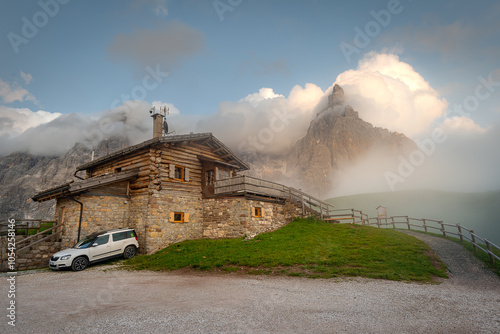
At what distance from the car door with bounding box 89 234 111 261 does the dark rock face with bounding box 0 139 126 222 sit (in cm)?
7179

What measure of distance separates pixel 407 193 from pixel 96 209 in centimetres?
8256

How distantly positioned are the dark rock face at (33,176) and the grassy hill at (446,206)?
263ft

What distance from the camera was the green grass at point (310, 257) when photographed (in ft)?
35.5

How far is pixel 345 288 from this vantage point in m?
8.40

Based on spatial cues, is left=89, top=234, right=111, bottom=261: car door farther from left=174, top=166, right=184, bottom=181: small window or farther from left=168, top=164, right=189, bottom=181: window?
left=174, top=166, right=184, bottom=181: small window

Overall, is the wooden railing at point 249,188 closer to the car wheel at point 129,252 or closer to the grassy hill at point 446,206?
the car wheel at point 129,252

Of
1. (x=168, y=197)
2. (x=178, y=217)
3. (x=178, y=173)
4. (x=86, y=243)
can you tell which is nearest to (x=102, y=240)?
(x=86, y=243)

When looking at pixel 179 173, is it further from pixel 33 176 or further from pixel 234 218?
pixel 33 176

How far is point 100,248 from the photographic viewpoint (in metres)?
14.8

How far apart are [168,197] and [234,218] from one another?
5.25 metres

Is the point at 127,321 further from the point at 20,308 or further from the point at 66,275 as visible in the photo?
the point at 66,275

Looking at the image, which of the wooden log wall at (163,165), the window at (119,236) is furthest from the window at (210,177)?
the window at (119,236)

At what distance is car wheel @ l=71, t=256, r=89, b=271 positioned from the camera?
13.6 metres

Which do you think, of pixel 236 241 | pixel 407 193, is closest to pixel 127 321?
pixel 236 241
